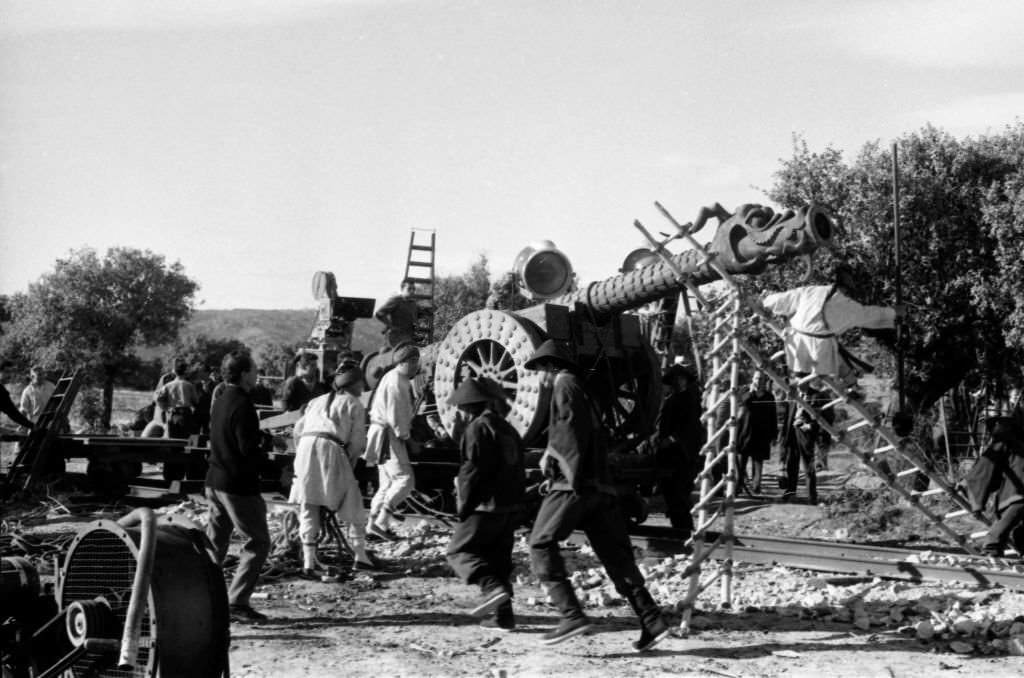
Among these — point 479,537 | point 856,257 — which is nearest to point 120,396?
point 856,257

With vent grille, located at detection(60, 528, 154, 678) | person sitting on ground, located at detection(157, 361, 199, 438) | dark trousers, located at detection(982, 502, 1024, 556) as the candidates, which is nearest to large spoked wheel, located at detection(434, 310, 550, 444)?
dark trousers, located at detection(982, 502, 1024, 556)

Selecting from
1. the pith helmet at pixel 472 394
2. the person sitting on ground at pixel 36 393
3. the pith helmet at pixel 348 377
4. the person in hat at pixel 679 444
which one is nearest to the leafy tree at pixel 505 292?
the person in hat at pixel 679 444

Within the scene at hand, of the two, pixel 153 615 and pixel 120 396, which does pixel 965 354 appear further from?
pixel 120 396

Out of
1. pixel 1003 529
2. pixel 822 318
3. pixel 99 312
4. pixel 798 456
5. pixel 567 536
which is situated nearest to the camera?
pixel 567 536

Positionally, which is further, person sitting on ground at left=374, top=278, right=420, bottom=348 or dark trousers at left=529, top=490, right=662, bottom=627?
person sitting on ground at left=374, top=278, right=420, bottom=348

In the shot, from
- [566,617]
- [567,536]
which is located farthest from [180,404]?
[566,617]

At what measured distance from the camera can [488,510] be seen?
729 centimetres

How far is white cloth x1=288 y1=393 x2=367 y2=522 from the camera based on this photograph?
866 centimetres

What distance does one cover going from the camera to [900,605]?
7.40 m

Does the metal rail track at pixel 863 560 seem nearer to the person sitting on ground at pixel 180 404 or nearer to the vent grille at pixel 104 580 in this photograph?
the vent grille at pixel 104 580

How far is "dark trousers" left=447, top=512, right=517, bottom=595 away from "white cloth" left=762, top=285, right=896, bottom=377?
9.71ft

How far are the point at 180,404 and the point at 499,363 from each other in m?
5.76

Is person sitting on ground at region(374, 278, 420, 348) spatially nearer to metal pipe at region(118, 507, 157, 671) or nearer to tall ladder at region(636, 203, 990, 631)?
tall ladder at region(636, 203, 990, 631)

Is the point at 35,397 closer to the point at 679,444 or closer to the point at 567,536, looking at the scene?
the point at 679,444
